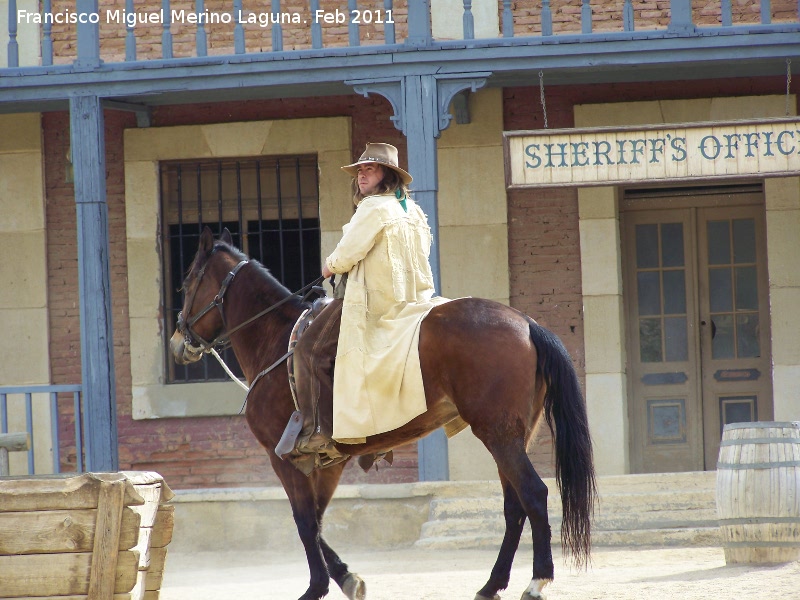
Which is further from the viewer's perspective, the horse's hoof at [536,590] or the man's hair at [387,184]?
the man's hair at [387,184]

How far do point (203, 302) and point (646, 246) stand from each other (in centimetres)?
552

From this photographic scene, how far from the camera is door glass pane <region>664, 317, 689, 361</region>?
11.3 metres

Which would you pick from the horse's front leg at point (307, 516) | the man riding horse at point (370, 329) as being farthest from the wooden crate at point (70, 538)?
the horse's front leg at point (307, 516)

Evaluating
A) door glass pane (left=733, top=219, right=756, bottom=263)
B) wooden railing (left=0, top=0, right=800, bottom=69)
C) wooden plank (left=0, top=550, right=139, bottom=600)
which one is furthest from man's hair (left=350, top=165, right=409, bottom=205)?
door glass pane (left=733, top=219, right=756, bottom=263)

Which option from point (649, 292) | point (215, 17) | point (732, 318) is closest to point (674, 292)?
point (649, 292)

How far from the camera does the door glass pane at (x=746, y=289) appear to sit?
11227mm

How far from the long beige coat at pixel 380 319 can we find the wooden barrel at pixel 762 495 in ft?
6.89

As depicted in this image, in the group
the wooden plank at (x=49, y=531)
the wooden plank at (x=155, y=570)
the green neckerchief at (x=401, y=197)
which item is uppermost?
the green neckerchief at (x=401, y=197)

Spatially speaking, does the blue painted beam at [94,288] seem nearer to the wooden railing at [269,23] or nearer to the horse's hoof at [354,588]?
the wooden railing at [269,23]

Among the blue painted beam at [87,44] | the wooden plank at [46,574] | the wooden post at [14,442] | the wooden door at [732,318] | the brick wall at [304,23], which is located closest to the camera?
the wooden plank at [46,574]

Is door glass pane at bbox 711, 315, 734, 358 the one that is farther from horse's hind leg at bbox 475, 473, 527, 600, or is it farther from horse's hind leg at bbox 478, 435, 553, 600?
horse's hind leg at bbox 478, 435, 553, 600

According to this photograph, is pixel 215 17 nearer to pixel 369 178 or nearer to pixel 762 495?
pixel 369 178

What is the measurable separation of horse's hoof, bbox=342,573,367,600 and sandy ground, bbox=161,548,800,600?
29 centimetres

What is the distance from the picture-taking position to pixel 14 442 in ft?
24.9
